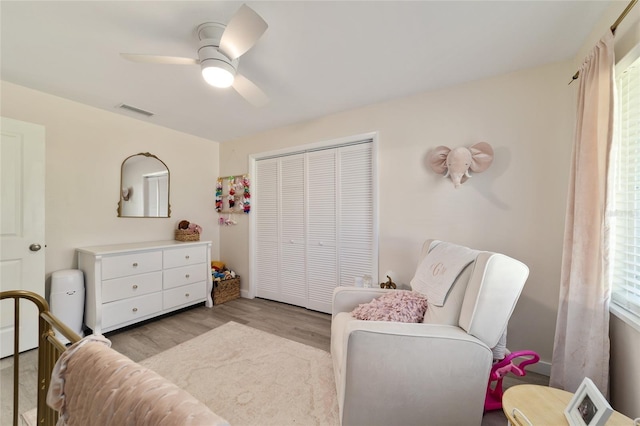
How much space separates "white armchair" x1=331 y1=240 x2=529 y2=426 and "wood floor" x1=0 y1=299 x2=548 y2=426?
1.76 ft

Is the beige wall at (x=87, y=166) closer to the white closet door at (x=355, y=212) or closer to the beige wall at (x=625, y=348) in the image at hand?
the white closet door at (x=355, y=212)

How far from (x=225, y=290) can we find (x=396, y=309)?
2538 mm

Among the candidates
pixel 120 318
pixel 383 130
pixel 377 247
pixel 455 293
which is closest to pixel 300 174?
pixel 383 130

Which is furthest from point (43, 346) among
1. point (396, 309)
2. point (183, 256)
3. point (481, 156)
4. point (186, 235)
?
point (481, 156)

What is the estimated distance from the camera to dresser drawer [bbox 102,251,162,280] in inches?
90.6

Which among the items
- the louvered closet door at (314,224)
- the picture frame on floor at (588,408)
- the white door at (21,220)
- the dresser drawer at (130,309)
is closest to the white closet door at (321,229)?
the louvered closet door at (314,224)

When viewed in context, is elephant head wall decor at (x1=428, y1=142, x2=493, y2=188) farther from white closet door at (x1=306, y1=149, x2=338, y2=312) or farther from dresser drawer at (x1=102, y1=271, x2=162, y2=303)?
dresser drawer at (x1=102, y1=271, x2=162, y2=303)

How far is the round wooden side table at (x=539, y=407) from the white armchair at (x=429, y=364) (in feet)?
0.48

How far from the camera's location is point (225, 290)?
330 centimetres

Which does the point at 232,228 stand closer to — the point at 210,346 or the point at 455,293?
the point at 210,346

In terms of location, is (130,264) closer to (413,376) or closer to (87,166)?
(87,166)

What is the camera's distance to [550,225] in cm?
183

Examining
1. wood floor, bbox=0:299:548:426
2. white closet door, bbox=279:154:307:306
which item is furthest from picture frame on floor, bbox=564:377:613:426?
white closet door, bbox=279:154:307:306

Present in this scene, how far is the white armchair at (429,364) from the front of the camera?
3.81 ft
